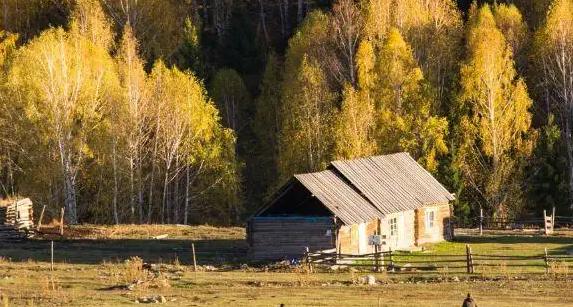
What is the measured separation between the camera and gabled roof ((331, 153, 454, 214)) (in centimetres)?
5906

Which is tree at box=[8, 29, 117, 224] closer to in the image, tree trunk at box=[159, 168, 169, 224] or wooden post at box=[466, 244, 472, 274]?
tree trunk at box=[159, 168, 169, 224]

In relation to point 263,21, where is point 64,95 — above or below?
below

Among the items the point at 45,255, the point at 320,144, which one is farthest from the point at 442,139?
the point at 45,255

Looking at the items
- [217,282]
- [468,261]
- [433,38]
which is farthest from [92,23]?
[468,261]

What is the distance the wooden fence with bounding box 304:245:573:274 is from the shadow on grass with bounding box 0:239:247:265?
488cm

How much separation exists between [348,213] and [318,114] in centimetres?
2689

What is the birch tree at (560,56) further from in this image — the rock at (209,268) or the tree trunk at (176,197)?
the rock at (209,268)

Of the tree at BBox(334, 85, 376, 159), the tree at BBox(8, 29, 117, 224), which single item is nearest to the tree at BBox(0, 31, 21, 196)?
the tree at BBox(8, 29, 117, 224)

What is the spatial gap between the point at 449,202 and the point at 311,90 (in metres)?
19.2

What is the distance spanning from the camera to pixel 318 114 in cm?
8106

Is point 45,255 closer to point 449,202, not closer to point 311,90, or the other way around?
point 449,202

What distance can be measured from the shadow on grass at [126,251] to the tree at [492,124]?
23.6m

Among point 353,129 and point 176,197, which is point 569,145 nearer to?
point 353,129

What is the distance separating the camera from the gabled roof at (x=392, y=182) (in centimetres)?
5906
